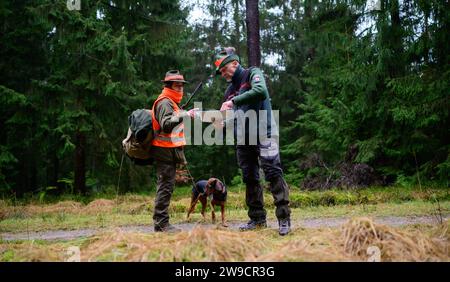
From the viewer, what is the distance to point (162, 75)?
63.9ft

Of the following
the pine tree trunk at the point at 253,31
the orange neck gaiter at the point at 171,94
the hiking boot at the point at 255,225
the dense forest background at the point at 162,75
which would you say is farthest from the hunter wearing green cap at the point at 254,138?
the dense forest background at the point at 162,75

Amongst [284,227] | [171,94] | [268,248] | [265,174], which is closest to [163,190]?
[171,94]

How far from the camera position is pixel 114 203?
11727 millimetres

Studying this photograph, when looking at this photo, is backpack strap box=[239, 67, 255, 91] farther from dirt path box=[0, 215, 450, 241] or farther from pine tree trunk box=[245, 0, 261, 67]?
pine tree trunk box=[245, 0, 261, 67]

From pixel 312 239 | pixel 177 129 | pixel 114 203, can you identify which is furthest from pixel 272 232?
pixel 114 203

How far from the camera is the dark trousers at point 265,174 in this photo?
5004 millimetres

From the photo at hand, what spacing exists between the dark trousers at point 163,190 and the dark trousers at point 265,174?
38.0 inches

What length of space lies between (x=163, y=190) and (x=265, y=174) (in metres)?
1.43

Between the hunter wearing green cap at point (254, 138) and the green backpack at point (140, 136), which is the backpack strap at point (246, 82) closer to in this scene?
the hunter wearing green cap at point (254, 138)

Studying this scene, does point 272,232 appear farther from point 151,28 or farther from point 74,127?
point 151,28

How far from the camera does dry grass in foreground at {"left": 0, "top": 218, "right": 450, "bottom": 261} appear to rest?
115 inches

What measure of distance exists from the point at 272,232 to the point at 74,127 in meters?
12.0

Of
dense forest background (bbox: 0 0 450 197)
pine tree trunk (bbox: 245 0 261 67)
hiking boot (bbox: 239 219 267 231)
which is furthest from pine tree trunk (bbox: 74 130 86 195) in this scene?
hiking boot (bbox: 239 219 267 231)

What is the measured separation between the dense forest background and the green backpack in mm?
9179
